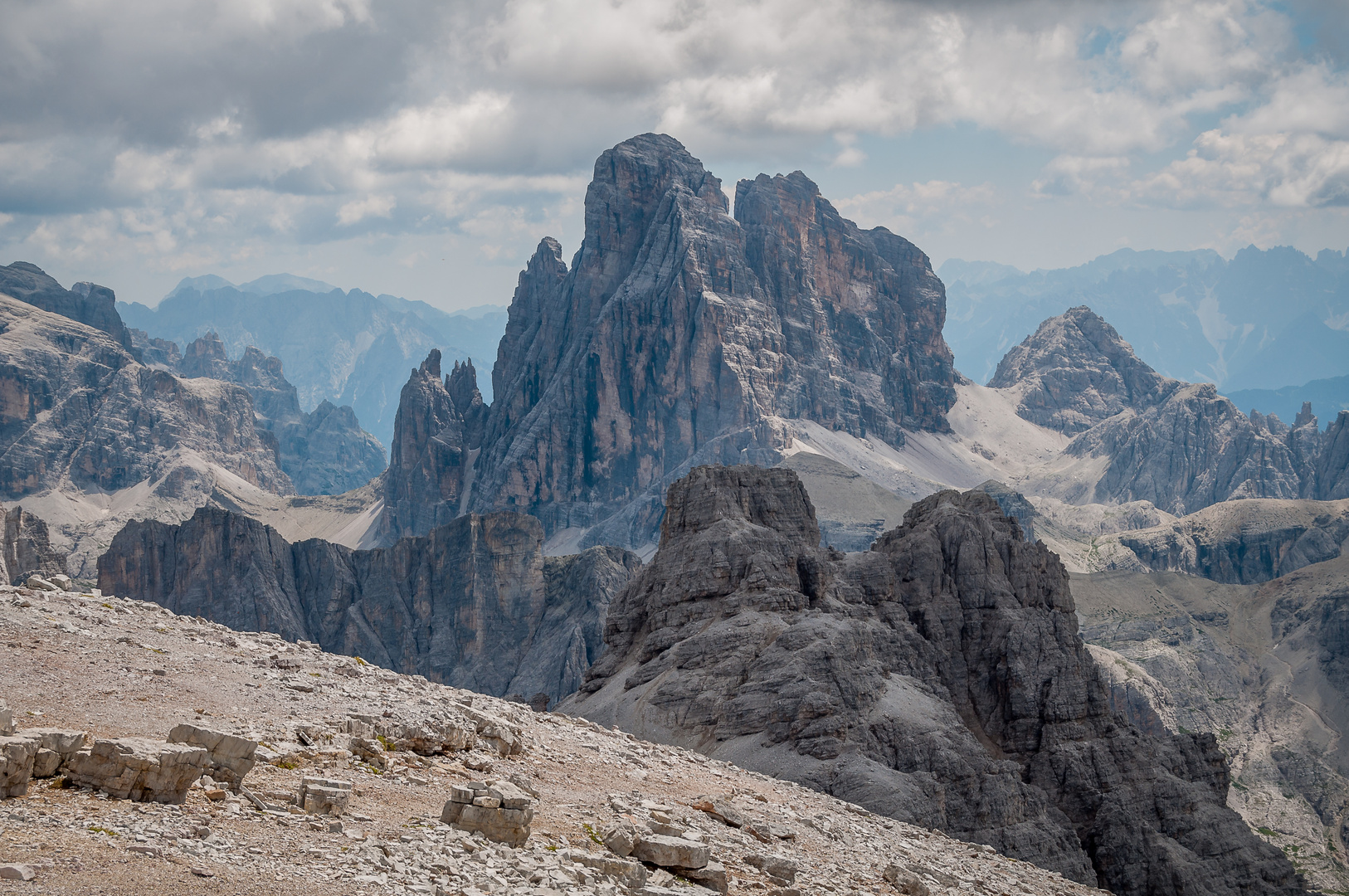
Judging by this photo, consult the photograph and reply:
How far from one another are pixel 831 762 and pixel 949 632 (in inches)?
1099

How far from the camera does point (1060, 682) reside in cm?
8538

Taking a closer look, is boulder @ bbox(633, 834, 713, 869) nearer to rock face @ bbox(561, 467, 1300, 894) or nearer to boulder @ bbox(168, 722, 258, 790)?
boulder @ bbox(168, 722, 258, 790)

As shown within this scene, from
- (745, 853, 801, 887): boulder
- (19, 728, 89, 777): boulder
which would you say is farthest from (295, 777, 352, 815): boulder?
(745, 853, 801, 887): boulder

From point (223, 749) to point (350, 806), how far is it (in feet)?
9.15

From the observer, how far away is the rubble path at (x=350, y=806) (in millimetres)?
23391

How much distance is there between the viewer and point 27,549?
525ft

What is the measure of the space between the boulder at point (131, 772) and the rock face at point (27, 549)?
130916 millimetres

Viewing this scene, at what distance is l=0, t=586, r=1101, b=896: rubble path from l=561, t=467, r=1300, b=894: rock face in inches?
690

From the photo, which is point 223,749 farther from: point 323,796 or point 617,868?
point 617,868

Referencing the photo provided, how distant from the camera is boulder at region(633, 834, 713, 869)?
29.9 m

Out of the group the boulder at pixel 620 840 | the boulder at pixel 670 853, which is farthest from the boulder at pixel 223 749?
the boulder at pixel 670 853

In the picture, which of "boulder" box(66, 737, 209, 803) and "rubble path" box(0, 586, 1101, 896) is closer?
"rubble path" box(0, 586, 1101, 896)

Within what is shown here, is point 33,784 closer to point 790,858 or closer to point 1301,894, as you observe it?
point 790,858

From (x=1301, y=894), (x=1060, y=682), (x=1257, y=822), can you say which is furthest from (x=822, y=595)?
(x=1257, y=822)
